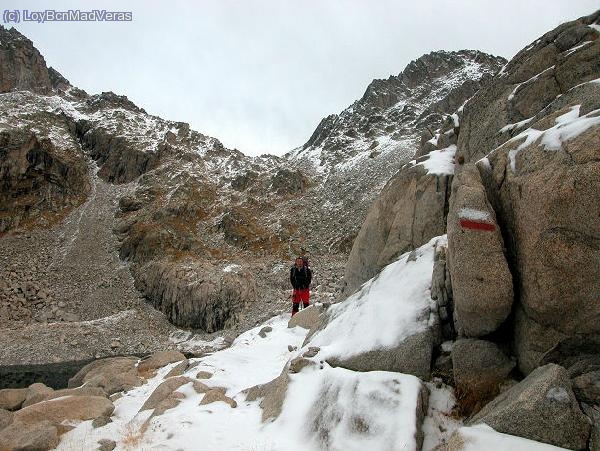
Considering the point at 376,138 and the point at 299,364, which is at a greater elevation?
the point at 376,138

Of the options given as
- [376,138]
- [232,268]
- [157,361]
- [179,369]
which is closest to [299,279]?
[179,369]

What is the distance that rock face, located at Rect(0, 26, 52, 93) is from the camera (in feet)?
348

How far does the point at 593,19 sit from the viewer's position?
15.0 meters

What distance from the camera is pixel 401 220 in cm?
1559

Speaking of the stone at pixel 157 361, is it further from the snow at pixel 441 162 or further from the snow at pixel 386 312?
the snow at pixel 441 162

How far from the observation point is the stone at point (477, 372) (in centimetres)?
776

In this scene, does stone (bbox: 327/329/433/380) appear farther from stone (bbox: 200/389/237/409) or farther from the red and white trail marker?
stone (bbox: 200/389/237/409)

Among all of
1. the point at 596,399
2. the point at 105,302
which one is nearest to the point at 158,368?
the point at 596,399

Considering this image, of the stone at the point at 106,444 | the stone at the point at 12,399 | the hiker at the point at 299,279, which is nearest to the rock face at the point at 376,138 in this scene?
the hiker at the point at 299,279

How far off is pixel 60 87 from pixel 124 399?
140 m

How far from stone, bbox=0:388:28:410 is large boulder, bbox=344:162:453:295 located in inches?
630

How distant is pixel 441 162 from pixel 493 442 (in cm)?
1217

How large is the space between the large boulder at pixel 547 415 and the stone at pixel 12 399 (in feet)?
66.5

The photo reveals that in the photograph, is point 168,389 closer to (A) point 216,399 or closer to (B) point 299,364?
(A) point 216,399
